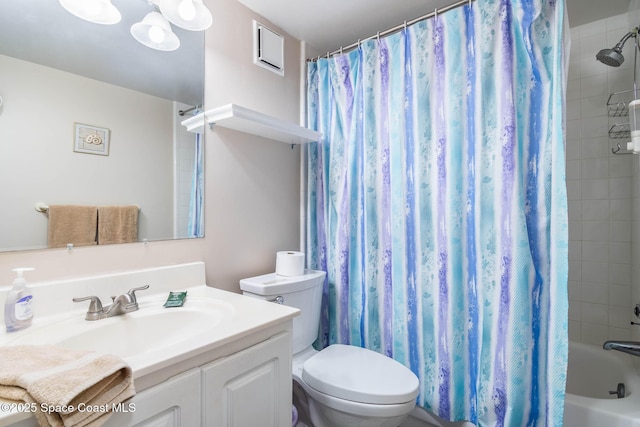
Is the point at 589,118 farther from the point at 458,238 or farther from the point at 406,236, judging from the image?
the point at 406,236

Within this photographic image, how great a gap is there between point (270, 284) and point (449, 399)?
3.26 feet

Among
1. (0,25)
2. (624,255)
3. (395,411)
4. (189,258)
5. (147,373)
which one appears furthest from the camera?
(624,255)

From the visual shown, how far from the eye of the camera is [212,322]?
107 cm

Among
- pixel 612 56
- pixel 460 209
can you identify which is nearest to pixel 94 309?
pixel 460 209

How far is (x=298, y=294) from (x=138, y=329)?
0.74 meters

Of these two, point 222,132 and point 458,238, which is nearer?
point 458,238

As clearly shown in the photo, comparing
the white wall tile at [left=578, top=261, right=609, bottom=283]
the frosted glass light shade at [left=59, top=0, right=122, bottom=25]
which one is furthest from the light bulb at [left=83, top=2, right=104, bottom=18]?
the white wall tile at [left=578, top=261, right=609, bottom=283]

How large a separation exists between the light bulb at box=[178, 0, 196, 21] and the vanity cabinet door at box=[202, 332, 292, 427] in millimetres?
1259

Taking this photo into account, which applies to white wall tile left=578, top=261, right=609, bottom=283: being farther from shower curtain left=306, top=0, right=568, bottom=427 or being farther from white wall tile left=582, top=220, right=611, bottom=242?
shower curtain left=306, top=0, right=568, bottom=427

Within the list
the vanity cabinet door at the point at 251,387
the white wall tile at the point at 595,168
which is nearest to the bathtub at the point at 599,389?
the white wall tile at the point at 595,168

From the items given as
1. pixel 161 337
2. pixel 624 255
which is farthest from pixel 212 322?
pixel 624 255

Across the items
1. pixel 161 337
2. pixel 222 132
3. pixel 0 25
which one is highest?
pixel 0 25

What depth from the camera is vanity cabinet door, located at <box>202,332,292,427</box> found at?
0.85 meters

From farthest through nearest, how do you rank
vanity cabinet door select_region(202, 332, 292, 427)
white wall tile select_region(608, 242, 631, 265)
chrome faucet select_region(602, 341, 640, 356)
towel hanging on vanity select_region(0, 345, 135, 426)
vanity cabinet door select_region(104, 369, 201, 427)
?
white wall tile select_region(608, 242, 631, 265) → chrome faucet select_region(602, 341, 640, 356) → vanity cabinet door select_region(202, 332, 292, 427) → vanity cabinet door select_region(104, 369, 201, 427) → towel hanging on vanity select_region(0, 345, 135, 426)
